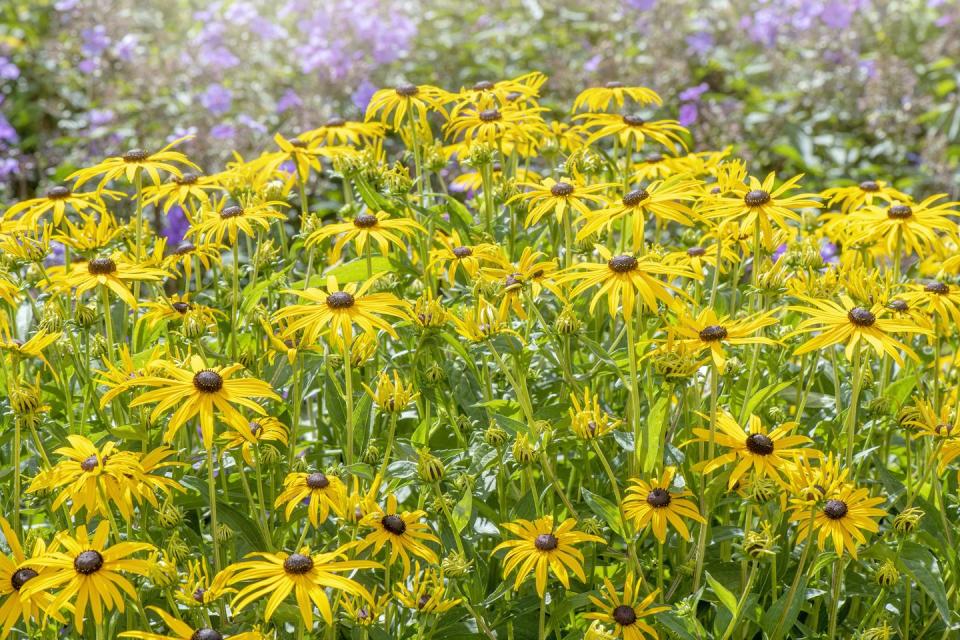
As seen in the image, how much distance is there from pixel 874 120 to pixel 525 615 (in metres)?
3.82

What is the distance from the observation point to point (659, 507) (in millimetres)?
1684

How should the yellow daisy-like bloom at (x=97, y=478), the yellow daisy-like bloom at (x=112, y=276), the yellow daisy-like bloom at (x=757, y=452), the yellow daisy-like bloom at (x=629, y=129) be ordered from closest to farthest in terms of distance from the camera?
the yellow daisy-like bloom at (x=97, y=478), the yellow daisy-like bloom at (x=757, y=452), the yellow daisy-like bloom at (x=112, y=276), the yellow daisy-like bloom at (x=629, y=129)

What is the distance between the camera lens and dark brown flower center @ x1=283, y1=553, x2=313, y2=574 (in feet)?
4.82

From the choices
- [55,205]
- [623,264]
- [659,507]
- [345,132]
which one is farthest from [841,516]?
[55,205]

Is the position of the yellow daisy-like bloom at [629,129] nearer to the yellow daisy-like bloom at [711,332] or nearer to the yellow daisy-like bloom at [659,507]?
the yellow daisy-like bloom at [711,332]

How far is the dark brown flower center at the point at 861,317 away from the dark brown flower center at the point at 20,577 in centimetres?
127

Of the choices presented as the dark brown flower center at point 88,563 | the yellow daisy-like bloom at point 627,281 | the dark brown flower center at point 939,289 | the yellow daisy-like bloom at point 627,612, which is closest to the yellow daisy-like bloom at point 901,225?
the dark brown flower center at point 939,289

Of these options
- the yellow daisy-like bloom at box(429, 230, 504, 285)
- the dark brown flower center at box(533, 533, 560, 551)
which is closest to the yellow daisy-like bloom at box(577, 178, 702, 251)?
the yellow daisy-like bloom at box(429, 230, 504, 285)

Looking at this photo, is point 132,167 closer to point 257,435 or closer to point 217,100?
point 257,435

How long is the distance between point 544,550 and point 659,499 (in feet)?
0.67

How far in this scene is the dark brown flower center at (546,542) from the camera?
64.4 inches

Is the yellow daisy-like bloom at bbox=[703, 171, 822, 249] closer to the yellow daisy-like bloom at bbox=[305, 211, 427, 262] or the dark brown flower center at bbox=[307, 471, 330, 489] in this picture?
the yellow daisy-like bloom at bbox=[305, 211, 427, 262]

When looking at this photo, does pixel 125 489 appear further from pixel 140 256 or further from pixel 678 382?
pixel 678 382

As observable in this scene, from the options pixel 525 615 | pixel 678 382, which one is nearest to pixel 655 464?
pixel 678 382
